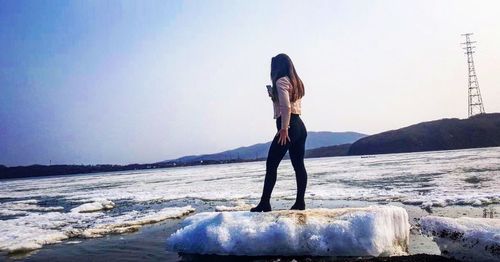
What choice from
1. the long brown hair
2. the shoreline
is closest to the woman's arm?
the long brown hair

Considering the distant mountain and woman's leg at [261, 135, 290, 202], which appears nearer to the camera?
woman's leg at [261, 135, 290, 202]

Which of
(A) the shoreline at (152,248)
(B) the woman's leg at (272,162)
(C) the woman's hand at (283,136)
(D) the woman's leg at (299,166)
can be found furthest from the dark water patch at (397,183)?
(C) the woman's hand at (283,136)

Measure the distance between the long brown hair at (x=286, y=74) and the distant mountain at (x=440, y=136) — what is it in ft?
314

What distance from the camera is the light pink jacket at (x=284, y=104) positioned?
514 centimetres

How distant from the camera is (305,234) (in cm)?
448

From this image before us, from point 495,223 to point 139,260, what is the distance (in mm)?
3916

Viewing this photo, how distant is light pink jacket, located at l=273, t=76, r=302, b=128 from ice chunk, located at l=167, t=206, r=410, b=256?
4.01 ft

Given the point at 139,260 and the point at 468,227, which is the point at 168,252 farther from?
the point at 468,227

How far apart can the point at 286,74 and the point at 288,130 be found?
768mm

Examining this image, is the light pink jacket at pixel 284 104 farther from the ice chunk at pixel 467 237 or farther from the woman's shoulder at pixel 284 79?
the ice chunk at pixel 467 237

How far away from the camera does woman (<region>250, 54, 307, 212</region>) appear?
533cm

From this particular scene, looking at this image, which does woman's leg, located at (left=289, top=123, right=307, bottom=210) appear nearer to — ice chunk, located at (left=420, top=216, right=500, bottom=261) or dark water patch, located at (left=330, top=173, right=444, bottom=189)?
ice chunk, located at (left=420, top=216, right=500, bottom=261)

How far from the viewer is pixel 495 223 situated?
12.5 ft

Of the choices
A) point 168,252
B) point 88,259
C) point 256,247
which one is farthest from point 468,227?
point 88,259
